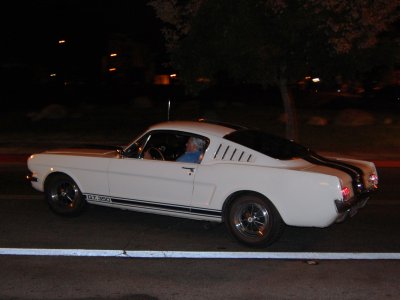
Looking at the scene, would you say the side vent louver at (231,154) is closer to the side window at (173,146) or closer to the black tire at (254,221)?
the side window at (173,146)

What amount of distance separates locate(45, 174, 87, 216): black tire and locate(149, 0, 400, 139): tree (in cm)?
701

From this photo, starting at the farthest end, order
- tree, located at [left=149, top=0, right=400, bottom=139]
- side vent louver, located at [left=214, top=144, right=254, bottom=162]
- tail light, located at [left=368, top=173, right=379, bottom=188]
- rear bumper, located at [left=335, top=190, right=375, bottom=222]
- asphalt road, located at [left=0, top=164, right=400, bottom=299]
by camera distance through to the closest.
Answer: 1. tree, located at [left=149, top=0, right=400, bottom=139]
2. tail light, located at [left=368, top=173, right=379, bottom=188]
3. side vent louver, located at [left=214, top=144, right=254, bottom=162]
4. rear bumper, located at [left=335, top=190, right=375, bottom=222]
5. asphalt road, located at [left=0, top=164, right=400, bottom=299]

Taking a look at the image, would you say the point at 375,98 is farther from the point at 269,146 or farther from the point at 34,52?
the point at 269,146

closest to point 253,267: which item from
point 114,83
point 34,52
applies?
point 34,52

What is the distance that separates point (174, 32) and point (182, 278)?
35.1 ft

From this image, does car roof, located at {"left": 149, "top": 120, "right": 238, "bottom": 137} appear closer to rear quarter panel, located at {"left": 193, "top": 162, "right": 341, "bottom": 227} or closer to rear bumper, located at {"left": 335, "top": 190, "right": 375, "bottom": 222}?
rear quarter panel, located at {"left": 193, "top": 162, "right": 341, "bottom": 227}

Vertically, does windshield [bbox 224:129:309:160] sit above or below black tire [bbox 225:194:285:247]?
above

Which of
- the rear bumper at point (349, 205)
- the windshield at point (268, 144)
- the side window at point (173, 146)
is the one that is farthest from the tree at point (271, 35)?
the rear bumper at point (349, 205)

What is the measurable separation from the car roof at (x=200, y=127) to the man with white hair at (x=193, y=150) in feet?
0.42

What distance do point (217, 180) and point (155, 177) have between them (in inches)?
34.3

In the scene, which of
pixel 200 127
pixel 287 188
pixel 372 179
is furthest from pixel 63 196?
pixel 372 179

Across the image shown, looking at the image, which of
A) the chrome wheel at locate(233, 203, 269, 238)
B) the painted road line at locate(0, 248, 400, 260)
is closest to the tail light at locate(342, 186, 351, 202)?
the painted road line at locate(0, 248, 400, 260)

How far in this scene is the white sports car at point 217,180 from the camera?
23.0 feet

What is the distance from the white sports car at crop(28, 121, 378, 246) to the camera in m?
7.00
